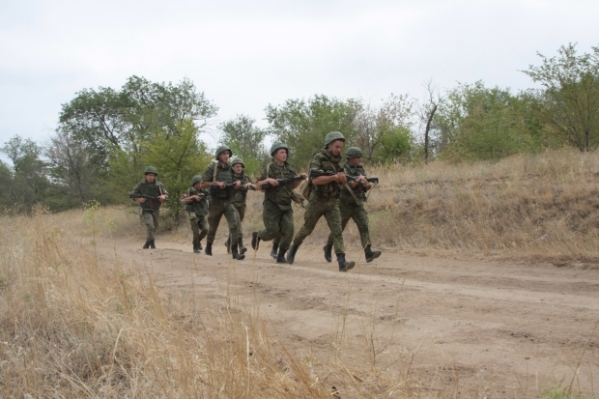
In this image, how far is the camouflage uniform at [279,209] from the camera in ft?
34.0

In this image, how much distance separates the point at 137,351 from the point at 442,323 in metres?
2.44

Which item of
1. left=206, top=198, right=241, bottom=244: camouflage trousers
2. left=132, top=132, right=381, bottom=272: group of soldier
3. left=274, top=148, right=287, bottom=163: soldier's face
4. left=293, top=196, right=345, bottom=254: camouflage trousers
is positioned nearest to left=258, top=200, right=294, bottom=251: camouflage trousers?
left=132, top=132, right=381, bottom=272: group of soldier

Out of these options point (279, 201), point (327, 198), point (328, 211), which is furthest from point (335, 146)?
point (279, 201)

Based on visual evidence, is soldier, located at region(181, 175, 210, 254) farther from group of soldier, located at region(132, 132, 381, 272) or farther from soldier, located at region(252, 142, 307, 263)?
soldier, located at region(252, 142, 307, 263)

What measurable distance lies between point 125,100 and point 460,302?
48.7 metres

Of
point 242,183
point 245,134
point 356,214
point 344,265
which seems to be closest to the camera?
point 344,265

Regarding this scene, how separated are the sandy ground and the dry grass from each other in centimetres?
26

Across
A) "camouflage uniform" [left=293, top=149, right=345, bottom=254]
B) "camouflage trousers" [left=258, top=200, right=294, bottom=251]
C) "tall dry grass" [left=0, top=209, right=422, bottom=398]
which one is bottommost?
"tall dry grass" [left=0, top=209, right=422, bottom=398]

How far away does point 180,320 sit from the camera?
5.05 m

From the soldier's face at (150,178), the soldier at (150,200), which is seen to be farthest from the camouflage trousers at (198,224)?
the soldier's face at (150,178)

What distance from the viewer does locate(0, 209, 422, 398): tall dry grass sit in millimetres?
3064

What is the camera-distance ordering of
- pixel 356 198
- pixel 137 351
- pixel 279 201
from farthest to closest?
pixel 279 201, pixel 356 198, pixel 137 351

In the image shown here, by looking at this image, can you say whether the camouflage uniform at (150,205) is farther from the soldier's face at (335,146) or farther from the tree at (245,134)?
the tree at (245,134)

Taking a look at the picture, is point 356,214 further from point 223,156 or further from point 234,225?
point 223,156
